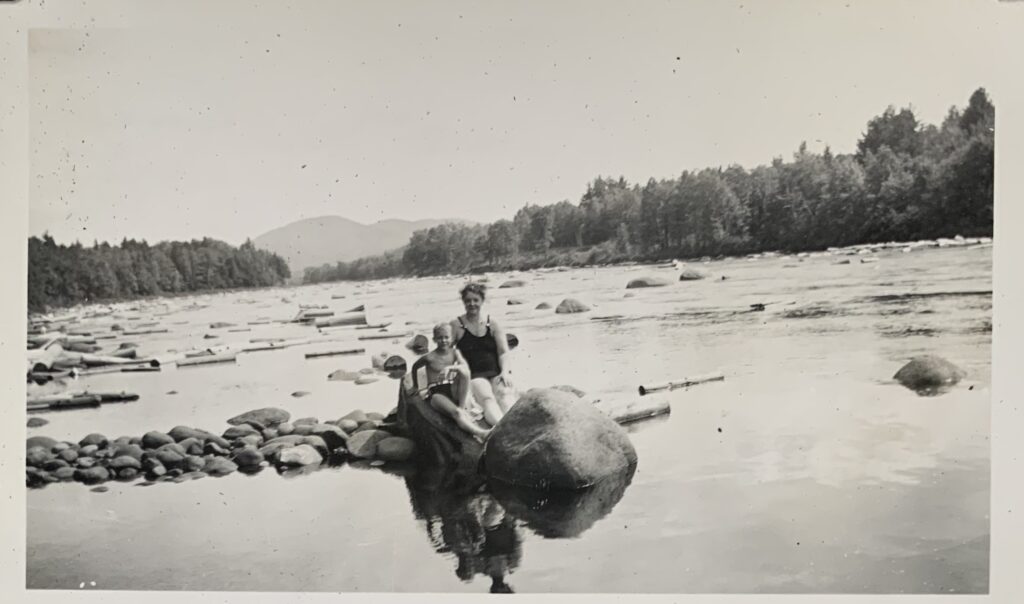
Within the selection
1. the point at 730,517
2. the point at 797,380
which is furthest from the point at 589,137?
the point at 730,517

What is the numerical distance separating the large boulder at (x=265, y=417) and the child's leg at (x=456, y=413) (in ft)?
1.95

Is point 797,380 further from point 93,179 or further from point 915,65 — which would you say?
point 93,179

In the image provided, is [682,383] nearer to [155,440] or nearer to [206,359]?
[206,359]

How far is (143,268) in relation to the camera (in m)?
3.65

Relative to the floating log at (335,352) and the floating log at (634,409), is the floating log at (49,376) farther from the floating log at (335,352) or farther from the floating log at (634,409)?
the floating log at (634,409)

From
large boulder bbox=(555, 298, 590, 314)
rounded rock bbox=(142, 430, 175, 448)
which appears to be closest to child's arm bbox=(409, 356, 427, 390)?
large boulder bbox=(555, 298, 590, 314)

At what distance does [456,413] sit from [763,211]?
144 cm

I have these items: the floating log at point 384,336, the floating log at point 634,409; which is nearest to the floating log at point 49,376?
the floating log at point 384,336

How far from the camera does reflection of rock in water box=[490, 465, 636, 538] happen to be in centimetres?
339

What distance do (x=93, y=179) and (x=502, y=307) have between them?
1.70 m

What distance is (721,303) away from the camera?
11.9ft

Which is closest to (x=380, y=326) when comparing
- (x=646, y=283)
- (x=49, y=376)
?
(x=646, y=283)

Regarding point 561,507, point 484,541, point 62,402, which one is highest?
point 62,402

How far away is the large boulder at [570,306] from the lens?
11.8ft
